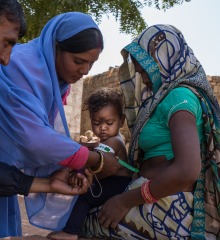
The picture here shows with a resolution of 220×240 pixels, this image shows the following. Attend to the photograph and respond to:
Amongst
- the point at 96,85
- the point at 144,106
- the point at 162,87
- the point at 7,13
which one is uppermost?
the point at 7,13

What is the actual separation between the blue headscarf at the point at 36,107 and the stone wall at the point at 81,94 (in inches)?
348

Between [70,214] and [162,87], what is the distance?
86 centimetres

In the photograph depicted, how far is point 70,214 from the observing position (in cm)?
270

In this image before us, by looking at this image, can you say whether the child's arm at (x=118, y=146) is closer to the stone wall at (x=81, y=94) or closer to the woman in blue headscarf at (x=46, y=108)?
the woman in blue headscarf at (x=46, y=108)

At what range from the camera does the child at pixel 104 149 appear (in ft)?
8.82

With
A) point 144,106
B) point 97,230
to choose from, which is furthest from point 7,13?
point 97,230

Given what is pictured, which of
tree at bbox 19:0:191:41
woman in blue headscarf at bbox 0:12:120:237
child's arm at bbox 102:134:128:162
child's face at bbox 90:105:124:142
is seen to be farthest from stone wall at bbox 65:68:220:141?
woman in blue headscarf at bbox 0:12:120:237

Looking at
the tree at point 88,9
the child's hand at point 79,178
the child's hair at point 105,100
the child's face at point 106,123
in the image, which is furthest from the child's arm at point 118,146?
the tree at point 88,9

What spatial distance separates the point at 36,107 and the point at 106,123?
899mm

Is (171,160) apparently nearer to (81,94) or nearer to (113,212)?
(113,212)

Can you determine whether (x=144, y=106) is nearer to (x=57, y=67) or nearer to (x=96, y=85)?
(x=57, y=67)

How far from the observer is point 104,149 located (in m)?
2.83

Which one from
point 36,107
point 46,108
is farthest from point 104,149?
point 36,107

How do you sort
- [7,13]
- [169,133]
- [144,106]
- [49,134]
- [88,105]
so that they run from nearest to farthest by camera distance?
[7,13] → [49,134] → [169,133] → [144,106] → [88,105]
